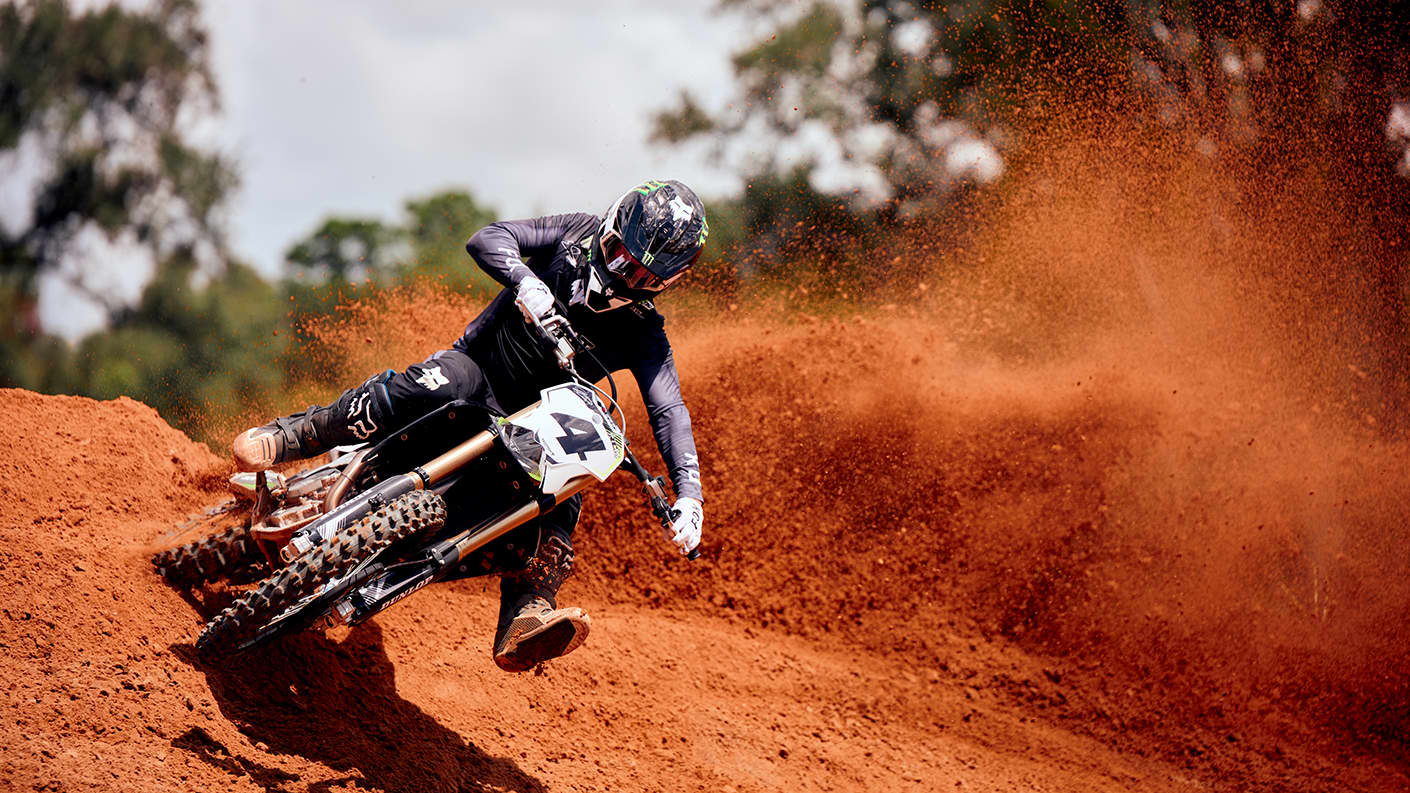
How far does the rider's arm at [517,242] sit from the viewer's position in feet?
16.3

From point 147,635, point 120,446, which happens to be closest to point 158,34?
point 120,446

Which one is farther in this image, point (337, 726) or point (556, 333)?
point (337, 726)

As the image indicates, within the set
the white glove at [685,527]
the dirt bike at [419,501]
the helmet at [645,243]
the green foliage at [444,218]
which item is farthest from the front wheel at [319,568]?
the green foliage at [444,218]

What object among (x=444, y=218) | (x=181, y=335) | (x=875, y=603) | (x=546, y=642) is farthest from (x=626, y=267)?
(x=444, y=218)

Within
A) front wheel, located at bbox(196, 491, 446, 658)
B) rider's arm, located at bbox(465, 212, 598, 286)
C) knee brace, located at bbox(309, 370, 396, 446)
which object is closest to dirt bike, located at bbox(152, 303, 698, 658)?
front wheel, located at bbox(196, 491, 446, 658)

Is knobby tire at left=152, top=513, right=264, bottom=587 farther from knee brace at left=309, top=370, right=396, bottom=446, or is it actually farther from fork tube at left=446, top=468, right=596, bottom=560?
fork tube at left=446, top=468, right=596, bottom=560

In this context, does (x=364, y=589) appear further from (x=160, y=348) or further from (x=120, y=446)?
(x=160, y=348)

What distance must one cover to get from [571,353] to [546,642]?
1485mm

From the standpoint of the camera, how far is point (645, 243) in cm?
496

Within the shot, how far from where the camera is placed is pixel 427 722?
548cm

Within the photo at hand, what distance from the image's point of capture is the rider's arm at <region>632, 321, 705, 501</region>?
5.12m

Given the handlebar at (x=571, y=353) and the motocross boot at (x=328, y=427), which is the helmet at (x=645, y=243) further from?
the motocross boot at (x=328, y=427)

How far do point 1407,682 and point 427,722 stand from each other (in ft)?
25.0

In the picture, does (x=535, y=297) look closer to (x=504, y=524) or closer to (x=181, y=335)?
(x=504, y=524)
